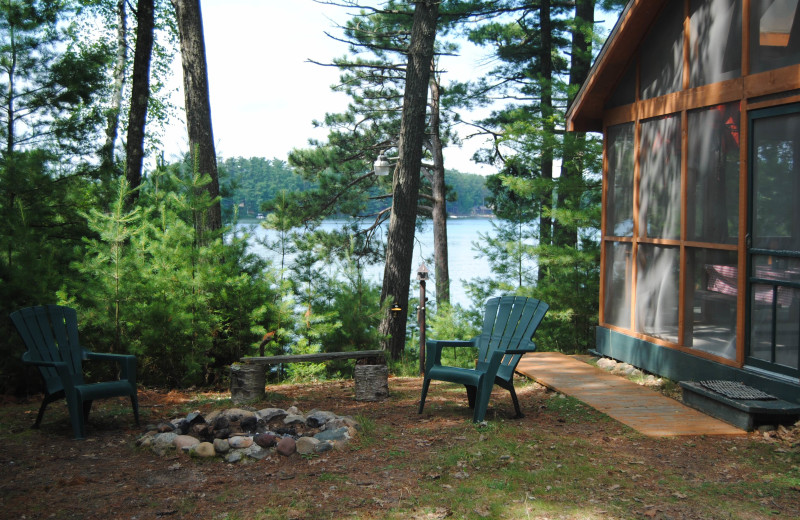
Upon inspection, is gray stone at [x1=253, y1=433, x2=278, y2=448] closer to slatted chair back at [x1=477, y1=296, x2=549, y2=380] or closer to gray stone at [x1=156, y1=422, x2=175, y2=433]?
gray stone at [x1=156, y1=422, x2=175, y2=433]

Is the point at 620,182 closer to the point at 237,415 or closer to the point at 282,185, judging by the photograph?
the point at 237,415

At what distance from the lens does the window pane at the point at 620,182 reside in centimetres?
721

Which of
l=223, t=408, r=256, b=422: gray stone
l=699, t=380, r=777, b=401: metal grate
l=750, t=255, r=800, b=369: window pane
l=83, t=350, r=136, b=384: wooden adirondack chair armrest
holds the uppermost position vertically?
l=750, t=255, r=800, b=369: window pane

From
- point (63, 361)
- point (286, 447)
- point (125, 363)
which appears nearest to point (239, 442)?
point (286, 447)

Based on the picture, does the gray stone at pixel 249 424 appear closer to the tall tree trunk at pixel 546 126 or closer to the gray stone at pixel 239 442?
the gray stone at pixel 239 442

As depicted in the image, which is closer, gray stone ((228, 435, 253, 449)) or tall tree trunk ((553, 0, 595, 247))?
gray stone ((228, 435, 253, 449))

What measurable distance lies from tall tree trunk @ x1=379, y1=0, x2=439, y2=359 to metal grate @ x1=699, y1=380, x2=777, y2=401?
4.77m

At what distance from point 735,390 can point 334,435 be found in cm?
320

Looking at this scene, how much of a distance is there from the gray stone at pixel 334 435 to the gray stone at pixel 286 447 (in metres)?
0.26

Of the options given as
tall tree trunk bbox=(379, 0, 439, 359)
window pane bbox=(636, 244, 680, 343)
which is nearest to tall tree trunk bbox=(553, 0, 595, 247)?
tall tree trunk bbox=(379, 0, 439, 359)

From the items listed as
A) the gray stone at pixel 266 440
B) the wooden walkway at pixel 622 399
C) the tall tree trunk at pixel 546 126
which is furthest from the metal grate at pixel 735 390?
the tall tree trunk at pixel 546 126

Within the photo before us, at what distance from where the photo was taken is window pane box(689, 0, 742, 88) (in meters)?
5.52

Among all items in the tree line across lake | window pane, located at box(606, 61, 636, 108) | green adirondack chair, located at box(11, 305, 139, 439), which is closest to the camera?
green adirondack chair, located at box(11, 305, 139, 439)

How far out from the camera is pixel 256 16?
1454 cm
